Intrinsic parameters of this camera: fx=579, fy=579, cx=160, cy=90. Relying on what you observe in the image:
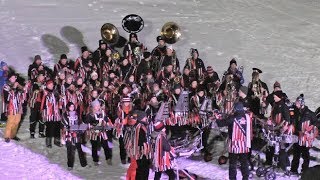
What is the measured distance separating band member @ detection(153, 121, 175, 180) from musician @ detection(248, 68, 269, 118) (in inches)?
168

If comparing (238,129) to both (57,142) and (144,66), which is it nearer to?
(57,142)

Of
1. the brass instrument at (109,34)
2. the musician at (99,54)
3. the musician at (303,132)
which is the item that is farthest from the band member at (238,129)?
the brass instrument at (109,34)

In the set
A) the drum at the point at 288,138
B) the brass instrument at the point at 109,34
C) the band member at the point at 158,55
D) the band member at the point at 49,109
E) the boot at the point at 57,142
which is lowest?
the boot at the point at 57,142

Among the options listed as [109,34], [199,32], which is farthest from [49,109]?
[199,32]

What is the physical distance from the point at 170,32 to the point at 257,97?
511 cm

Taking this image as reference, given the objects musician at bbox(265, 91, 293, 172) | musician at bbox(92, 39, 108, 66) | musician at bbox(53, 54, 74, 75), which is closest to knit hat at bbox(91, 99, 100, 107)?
musician at bbox(53, 54, 74, 75)

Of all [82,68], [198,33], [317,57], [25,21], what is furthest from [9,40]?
[317,57]

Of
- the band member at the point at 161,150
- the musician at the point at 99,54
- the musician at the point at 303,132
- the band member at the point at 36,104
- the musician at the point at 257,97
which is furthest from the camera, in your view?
the musician at the point at 99,54

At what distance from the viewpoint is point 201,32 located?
21844 millimetres

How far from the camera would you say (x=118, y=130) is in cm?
1288

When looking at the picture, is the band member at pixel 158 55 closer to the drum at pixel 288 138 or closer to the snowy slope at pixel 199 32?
the snowy slope at pixel 199 32

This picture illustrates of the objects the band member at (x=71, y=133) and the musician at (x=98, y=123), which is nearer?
the band member at (x=71, y=133)

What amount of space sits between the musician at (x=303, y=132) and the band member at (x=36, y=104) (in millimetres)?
5934

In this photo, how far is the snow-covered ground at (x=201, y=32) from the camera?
19234 millimetres
